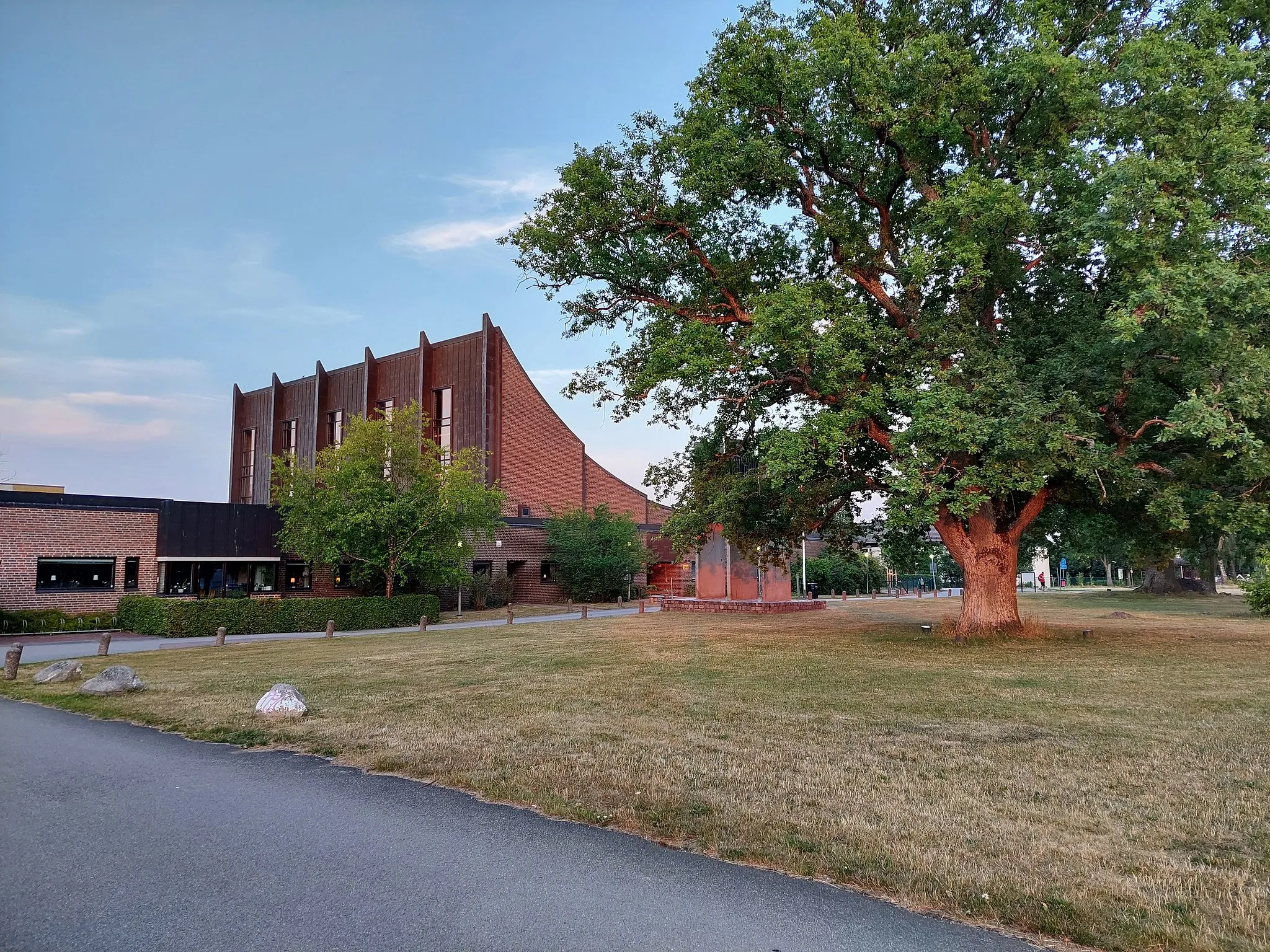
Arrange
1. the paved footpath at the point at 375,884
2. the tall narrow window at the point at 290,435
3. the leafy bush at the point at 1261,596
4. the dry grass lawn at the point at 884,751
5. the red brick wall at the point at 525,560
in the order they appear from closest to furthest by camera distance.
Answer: the paved footpath at the point at 375,884
the dry grass lawn at the point at 884,751
the leafy bush at the point at 1261,596
the red brick wall at the point at 525,560
the tall narrow window at the point at 290,435

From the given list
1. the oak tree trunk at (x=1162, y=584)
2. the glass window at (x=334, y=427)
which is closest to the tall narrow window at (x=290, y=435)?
the glass window at (x=334, y=427)

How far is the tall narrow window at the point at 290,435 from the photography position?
2058 inches

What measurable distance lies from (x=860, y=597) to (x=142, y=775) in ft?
147

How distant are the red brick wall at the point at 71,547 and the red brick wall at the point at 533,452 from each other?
60.5ft

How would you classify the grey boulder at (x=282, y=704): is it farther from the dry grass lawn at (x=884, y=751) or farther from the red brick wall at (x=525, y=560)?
the red brick wall at (x=525, y=560)

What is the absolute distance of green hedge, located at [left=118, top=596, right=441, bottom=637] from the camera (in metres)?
24.2

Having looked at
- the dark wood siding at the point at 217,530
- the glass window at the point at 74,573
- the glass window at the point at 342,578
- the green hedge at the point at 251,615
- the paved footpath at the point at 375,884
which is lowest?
the green hedge at the point at 251,615

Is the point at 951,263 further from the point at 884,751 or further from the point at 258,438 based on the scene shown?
the point at 258,438

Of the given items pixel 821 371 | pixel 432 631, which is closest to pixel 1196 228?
pixel 821 371

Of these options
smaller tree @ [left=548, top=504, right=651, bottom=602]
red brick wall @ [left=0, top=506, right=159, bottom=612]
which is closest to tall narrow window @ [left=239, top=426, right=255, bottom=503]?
smaller tree @ [left=548, top=504, right=651, bottom=602]

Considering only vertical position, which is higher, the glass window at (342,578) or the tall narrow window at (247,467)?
the tall narrow window at (247,467)

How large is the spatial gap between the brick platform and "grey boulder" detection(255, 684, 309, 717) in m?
22.0

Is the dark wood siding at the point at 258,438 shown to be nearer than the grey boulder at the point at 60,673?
No

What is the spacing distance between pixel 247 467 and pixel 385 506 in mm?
34387
